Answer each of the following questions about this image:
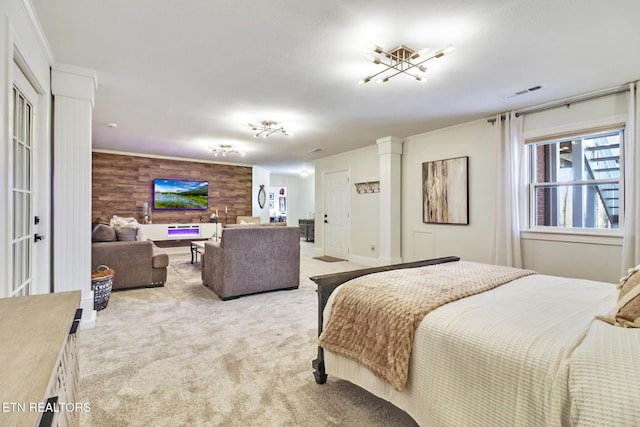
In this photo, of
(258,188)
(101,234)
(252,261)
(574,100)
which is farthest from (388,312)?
(258,188)

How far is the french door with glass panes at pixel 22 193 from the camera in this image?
2150 mm

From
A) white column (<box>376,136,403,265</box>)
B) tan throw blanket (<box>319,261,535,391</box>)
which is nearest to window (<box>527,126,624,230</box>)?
white column (<box>376,136,403,265</box>)

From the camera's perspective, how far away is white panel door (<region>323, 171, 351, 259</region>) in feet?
22.7

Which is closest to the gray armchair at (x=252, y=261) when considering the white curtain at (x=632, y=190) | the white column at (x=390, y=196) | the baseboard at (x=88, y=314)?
the baseboard at (x=88, y=314)

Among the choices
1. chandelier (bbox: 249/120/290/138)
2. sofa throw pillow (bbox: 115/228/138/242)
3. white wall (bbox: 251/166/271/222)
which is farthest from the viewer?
white wall (bbox: 251/166/271/222)

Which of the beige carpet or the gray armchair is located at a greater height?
the gray armchair

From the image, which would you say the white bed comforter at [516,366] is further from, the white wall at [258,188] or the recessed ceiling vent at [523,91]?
the white wall at [258,188]

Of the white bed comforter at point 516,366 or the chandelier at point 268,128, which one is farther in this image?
the chandelier at point 268,128

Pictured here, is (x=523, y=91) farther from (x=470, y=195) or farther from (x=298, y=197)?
(x=298, y=197)

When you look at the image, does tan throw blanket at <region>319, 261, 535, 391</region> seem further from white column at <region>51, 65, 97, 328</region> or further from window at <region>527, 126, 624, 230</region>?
white column at <region>51, 65, 97, 328</region>

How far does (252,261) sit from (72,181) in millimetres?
1993

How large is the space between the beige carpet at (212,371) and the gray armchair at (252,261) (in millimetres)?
354

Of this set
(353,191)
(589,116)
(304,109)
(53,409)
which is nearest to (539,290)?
(53,409)

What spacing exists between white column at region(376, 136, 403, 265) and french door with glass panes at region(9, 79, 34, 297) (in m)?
4.70
